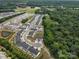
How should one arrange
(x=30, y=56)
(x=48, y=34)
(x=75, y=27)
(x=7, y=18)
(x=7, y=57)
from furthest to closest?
(x=7, y=18)
(x=75, y=27)
(x=48, y=34)
(x=30, y=56)
(x=7, y=57)

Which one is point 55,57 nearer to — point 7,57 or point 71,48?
point 71,48

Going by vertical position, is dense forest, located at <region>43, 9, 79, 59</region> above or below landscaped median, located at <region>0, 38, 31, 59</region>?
below

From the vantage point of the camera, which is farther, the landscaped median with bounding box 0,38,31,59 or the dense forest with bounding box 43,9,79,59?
the dense forest with bounding box 43,9,79,59

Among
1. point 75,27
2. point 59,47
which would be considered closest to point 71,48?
point 59,47

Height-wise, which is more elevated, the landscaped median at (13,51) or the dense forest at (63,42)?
the landscaped median at (13,51)

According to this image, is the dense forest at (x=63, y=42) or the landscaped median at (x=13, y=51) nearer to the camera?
the landscaped median at (x=13, y=51)

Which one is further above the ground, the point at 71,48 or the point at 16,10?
the point at 71,48

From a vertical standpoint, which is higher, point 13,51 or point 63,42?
point 13,51

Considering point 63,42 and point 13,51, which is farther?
point 63,42
